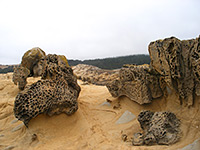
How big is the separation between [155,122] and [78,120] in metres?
1.90

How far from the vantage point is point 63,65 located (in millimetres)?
4043

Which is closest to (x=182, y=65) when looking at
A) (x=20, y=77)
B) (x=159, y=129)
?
(x=159, y=129)

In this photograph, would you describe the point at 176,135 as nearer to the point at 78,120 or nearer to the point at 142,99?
the point at 142,99

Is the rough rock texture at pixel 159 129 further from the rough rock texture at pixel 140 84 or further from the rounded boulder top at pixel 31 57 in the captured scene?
the rounded boulder top at pixel 31 57

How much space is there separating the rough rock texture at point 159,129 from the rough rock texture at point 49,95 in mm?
1767

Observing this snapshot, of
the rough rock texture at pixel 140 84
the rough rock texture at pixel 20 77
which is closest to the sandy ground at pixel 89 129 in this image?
the rough rock texture at pixel 140 84

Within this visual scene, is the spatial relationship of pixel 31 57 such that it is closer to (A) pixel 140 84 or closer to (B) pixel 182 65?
(A) pixel 140 84

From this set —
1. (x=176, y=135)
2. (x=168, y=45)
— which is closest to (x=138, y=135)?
(x=176, y=135)

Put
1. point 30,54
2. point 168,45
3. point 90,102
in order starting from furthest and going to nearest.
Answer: point 30,54 < point 90,102 < point 168,45

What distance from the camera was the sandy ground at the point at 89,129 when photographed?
8.28 feet

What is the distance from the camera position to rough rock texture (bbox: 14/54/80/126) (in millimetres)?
2895

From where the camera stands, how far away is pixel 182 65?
9.02ft

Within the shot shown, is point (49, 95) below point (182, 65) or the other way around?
below

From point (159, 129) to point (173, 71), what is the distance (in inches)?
45.1
